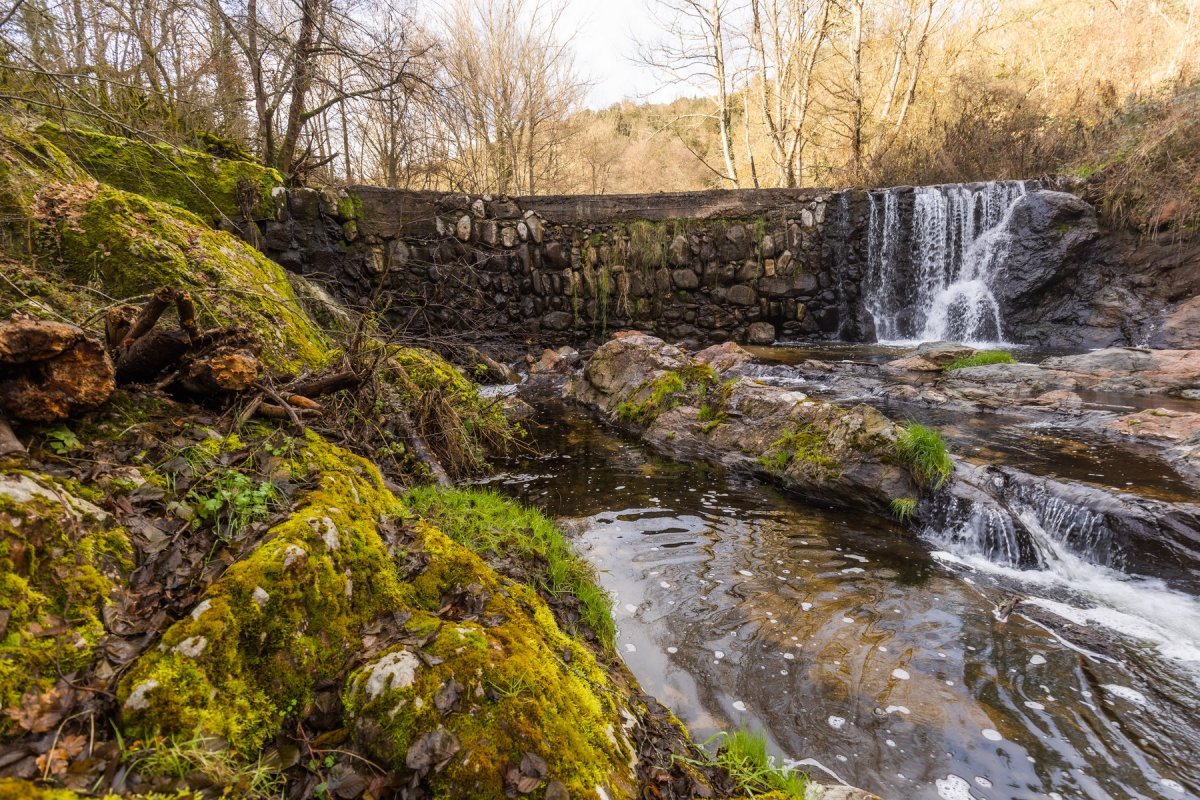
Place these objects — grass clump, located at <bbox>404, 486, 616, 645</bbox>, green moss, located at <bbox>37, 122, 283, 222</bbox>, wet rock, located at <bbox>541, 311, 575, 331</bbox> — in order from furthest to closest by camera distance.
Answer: wet rock, located at <bbox>541, 311, 575, 331</bbox>, green moss, located at <bbox>37, 122, 283, 222</bbox>, grass clump, located at <bbox>404, 486, 616, 645</bbox>

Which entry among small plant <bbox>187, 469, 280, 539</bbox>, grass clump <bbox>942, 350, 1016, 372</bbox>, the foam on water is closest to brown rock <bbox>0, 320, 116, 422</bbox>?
small plant <bbox>187, 469, 280, 539</bbox>

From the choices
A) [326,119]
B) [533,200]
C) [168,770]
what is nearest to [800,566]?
[168,770]

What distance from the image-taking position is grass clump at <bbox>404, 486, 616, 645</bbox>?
9.37ft

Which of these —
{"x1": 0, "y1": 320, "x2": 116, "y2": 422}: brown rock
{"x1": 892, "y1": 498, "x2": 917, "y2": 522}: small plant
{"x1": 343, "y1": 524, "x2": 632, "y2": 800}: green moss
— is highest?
{"x1": 0, "y1": 320, "x2": 116, "y2": 422}: brown rock

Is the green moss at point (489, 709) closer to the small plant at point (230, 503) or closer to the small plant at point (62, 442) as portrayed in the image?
the small plant at point (230, 503)

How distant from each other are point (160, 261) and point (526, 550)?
9.00 ft

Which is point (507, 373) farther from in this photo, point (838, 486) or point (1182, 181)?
point (1182, 181)

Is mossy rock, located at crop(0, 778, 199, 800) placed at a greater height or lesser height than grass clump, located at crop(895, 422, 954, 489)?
greater

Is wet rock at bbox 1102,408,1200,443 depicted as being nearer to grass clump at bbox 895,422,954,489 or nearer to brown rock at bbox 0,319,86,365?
grass clump at bbox 895,422,954,489

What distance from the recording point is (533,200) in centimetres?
1162

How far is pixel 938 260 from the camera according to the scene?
1141cm

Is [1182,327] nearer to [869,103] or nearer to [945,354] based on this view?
[945,354]

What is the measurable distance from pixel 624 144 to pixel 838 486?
2723 centimetres

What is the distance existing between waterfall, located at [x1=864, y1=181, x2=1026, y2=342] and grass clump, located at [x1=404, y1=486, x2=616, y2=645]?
35.6 ft
